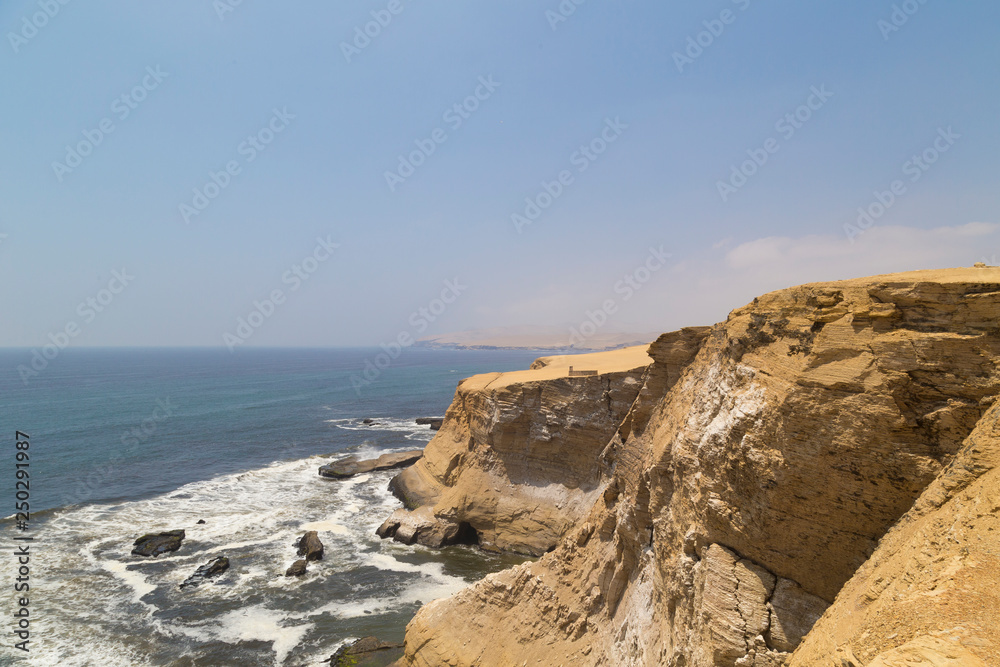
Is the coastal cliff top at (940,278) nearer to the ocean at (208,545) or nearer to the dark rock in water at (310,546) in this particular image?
the ocean at (208,545)

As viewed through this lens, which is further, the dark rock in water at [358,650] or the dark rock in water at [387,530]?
the dark rock in water at [387,530]

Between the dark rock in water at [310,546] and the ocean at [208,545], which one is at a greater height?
the dark rock in water at [310,546]

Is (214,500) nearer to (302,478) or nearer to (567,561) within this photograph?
(302,478)

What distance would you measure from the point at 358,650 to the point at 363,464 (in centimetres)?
2243

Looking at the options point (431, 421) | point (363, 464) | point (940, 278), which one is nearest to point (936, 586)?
point (940, 278)

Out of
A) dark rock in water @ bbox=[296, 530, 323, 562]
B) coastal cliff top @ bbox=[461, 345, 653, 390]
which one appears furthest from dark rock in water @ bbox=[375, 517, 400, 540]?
coastal cliff top @ bbox=[461, 345, 653, 390]

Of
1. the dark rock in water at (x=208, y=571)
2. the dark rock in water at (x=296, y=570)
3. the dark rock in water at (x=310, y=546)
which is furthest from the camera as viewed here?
the dark rock in water at (x=310, y=546)

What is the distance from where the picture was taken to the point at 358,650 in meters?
16.8

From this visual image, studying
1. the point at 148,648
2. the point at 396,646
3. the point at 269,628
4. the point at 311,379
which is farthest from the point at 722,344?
the point at 311,379

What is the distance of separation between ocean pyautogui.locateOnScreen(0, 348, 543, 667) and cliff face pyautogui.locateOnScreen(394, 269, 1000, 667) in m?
13.5

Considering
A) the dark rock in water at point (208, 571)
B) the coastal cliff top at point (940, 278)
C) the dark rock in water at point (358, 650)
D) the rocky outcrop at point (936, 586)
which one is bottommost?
the dark rock in water at point (208, 571)

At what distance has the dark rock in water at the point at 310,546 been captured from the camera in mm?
23812

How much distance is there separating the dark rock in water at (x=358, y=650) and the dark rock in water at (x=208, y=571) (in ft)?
30.1

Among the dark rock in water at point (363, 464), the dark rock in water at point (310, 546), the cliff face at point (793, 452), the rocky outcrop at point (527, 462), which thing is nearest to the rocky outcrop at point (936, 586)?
the cliff face at point (793, 452)
